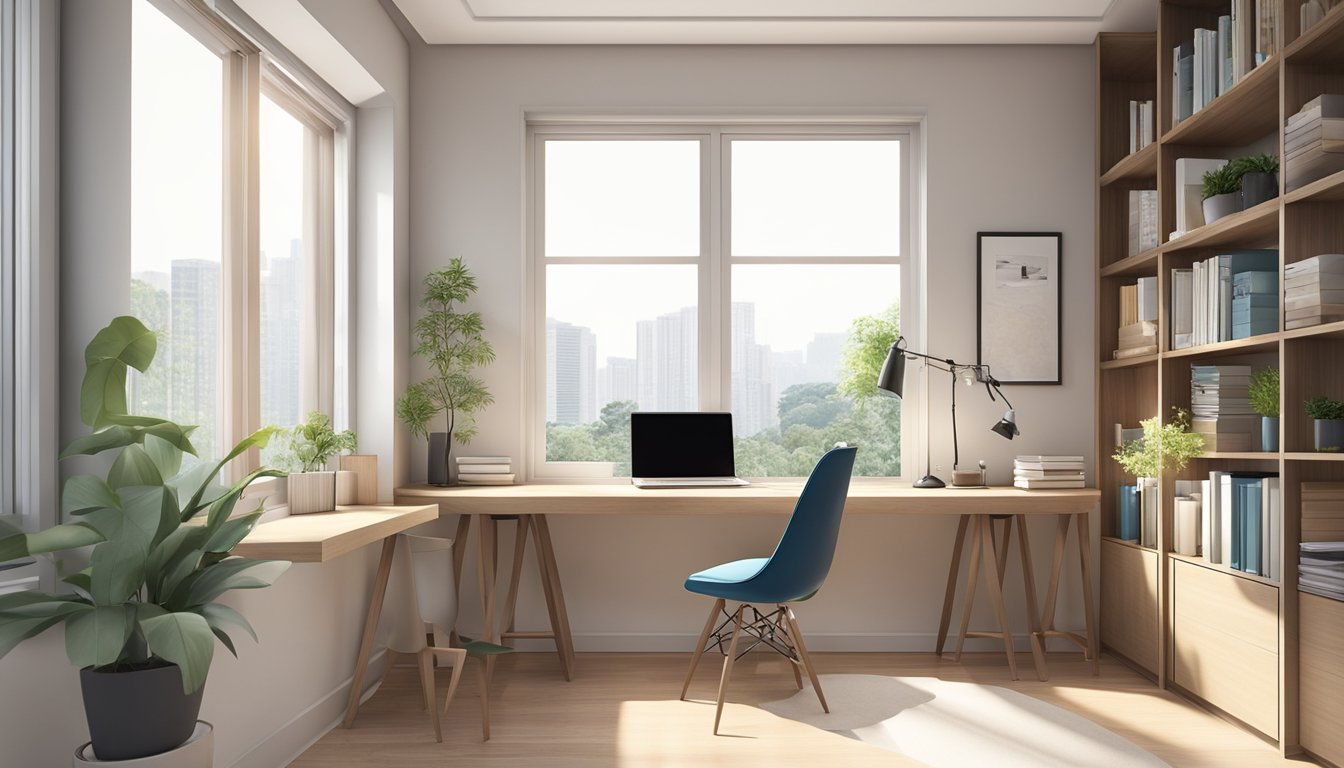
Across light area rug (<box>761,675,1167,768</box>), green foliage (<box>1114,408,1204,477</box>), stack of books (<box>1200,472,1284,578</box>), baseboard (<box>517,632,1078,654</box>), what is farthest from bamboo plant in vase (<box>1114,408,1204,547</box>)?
light area rug (<box>761,675,1167,768</box>)

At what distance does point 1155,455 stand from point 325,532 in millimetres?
3037

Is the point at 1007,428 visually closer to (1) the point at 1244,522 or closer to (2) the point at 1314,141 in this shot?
(1) the point at 1244,522

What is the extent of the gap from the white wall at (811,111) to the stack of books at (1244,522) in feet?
3.01

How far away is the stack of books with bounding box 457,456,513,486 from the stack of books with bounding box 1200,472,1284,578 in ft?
9.29

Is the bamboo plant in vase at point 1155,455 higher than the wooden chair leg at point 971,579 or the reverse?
higher

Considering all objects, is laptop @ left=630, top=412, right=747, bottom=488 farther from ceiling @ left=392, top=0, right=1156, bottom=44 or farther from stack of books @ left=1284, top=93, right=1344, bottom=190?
stack of books @ left=1284, top=93, right=1344, bottom=190

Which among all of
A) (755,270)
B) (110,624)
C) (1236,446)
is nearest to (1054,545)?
(1236,446)

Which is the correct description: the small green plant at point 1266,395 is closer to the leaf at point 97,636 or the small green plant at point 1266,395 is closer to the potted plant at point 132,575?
the potted plant at point 132,575

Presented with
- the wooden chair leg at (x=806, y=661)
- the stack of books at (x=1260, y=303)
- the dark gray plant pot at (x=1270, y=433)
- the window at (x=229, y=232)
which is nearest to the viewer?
the window at (x=229, y=232)

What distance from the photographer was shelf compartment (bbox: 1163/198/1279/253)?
2.80 metres

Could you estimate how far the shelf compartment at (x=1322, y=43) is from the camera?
2.46 meters

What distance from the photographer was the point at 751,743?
2.85 metres

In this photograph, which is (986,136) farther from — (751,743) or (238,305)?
(238,305)

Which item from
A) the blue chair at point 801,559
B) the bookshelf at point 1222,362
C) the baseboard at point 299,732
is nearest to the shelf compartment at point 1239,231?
the bookshelf at point 1222,362
